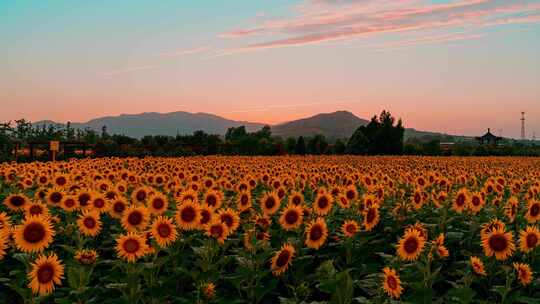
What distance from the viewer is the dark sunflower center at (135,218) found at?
7781mm

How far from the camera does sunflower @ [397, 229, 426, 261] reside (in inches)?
252

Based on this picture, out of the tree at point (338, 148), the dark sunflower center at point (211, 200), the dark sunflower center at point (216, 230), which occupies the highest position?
the tree at point (338, 148)

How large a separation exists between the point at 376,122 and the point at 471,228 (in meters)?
54.7

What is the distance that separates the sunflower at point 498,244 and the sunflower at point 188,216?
356 cm

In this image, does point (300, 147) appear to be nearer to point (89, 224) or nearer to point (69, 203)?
point (69, 203)

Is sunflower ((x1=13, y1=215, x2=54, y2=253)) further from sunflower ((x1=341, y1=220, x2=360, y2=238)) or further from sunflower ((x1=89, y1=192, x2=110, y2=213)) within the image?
sunflower ((x1=341, y1=220, x2=360, y2=238))

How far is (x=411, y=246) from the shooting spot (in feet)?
21.1

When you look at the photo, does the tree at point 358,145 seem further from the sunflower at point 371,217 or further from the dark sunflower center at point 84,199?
the sunflower at point 371,217

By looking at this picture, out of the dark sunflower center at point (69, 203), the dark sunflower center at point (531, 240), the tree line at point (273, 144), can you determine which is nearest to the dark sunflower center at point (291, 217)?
the dark sunflower center at point (531, 240)

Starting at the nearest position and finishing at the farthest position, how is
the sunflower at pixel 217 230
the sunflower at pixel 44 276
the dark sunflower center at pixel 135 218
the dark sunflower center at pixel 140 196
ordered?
1. the sunflower at pixel 44 276
2. the sunflower at pixel 217 230
3. the dark sunflower center at pixel 135 218
4. the dark sunflower center at pixel 140 196

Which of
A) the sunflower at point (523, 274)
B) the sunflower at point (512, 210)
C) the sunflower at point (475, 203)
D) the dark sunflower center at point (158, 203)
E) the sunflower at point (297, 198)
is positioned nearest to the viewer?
the sunflower at point (523, 274)

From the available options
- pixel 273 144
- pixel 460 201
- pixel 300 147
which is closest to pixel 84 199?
pixel 460 201

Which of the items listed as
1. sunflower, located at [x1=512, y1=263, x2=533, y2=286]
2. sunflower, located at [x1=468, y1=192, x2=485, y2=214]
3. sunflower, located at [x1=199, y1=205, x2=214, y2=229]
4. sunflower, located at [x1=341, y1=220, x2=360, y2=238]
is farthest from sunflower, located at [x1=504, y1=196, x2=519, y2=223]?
sunflower, located at [x1=199, y1=205, x2=214, y2=229]

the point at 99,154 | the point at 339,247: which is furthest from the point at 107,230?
the point at 99,154
